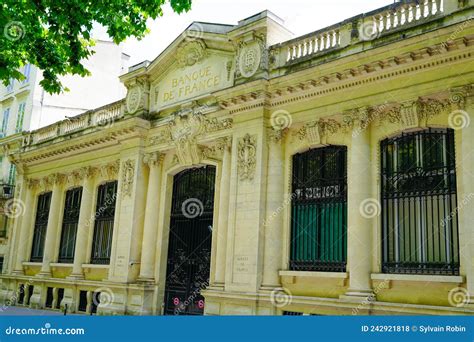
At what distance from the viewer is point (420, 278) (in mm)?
10719

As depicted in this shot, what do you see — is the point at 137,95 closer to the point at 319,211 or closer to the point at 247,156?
the point at 247,156

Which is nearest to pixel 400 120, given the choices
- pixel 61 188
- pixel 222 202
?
pixel 222 202

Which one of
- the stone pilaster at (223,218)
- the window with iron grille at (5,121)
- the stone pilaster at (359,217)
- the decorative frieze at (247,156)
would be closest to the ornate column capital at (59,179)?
the window with iron grille at (5,121)

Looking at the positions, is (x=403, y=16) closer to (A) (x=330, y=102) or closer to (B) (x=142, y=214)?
(A) (x=330, y=102)

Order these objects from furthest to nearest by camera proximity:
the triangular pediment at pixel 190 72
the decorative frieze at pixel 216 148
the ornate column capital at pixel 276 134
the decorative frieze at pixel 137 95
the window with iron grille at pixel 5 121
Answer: the window with iron grille at pixel 5 121, the decorative frieze at pixel 137 95, the triangular pediment at pixel 190 72, the decorative frieze at pixel 216 148, the ornate column capital at pixel 276 134

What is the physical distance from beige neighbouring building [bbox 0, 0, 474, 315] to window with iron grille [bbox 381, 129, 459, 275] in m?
0.03

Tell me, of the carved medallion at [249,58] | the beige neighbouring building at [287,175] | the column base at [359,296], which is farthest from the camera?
the carved medallion at [249,58]

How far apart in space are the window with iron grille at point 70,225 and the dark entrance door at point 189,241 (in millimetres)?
6271

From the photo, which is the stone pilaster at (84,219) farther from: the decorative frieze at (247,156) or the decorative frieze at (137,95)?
the decorative frieze at (247,156)

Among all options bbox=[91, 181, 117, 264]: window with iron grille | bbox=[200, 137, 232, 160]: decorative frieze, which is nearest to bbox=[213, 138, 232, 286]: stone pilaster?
bbox=[200, 137, 232, 160]: decorative frieze

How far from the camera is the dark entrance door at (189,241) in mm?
15828

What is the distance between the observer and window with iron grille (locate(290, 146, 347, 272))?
41.5ft

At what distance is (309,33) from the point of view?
45.3 ft

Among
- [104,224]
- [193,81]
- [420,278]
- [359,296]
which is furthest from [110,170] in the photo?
[420,278]
